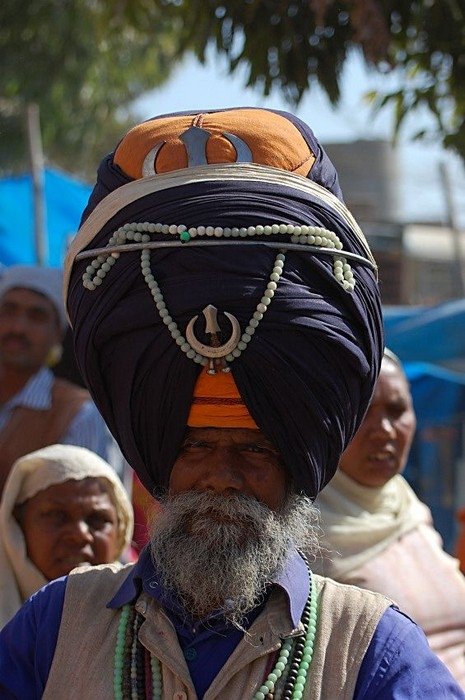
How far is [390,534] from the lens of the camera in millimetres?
4570

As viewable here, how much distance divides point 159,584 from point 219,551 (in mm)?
138

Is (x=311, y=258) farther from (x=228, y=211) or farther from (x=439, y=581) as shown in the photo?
(x=439, y=581)

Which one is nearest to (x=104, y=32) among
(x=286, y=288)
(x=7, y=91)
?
(x=286, y=288)

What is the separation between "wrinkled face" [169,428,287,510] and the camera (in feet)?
8.39

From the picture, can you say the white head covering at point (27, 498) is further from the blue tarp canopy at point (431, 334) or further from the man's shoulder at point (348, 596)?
the blue tarp canopy at point (431, 334)

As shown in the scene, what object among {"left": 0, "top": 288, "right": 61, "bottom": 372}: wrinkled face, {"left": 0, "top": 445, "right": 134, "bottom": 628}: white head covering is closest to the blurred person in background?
{"left": 0, "top": 445, "right": 134, "bottom": 628}: white head covering

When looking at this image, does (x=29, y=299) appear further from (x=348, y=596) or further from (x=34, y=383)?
(x=348, y=596)

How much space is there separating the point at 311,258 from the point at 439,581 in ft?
7.18

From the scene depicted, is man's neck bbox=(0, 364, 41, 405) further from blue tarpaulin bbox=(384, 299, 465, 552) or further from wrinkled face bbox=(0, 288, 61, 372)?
blue tarpaulin bbox=(384, 299, 465, 552)

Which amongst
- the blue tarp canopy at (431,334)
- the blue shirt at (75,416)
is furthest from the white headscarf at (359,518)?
the blue tarp canopy at (431,334)

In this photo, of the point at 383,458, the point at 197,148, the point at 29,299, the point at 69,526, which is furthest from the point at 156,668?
the point at 29,299

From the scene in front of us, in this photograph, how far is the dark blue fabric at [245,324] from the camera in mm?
2473

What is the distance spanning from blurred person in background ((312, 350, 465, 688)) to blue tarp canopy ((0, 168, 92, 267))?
194 inches

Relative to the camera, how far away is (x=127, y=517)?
4.48 m
